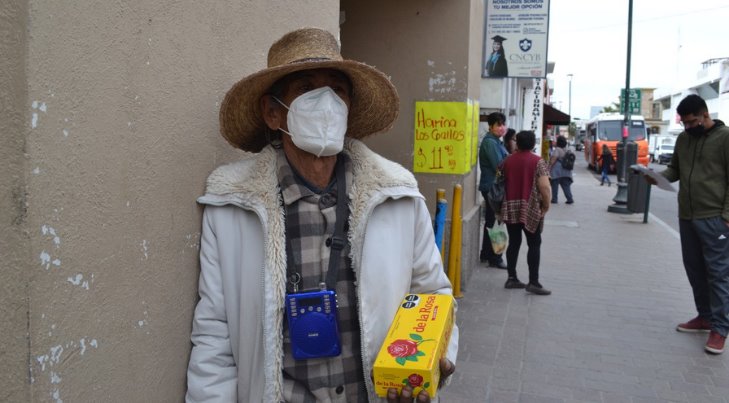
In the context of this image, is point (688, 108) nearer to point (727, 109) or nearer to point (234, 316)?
point (234, 316)

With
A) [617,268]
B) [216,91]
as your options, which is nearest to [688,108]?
[617,268]

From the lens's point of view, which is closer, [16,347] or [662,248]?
[16,347]

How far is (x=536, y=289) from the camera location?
6.73 meters

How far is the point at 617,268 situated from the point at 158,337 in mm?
7643

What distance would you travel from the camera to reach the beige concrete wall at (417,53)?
665 centimetres

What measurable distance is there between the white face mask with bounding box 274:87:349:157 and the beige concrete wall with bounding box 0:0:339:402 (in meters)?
0.29

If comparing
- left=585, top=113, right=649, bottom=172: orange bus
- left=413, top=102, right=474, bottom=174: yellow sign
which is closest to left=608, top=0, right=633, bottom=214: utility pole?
left=413, top=102, right=474, bottom=174: yellow sign

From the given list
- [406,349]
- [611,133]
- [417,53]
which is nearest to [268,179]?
[406,349]

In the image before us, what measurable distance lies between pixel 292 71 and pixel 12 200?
0.94 metres

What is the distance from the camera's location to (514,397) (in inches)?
161

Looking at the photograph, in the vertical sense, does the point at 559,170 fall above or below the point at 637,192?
above

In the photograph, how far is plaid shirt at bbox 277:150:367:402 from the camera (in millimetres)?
1816

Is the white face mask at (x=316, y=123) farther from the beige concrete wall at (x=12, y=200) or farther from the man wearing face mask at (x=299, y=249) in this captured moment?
the beige concrete wall at (x=12, y=200)

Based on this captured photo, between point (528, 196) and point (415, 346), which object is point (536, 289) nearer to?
point (528, 196)
